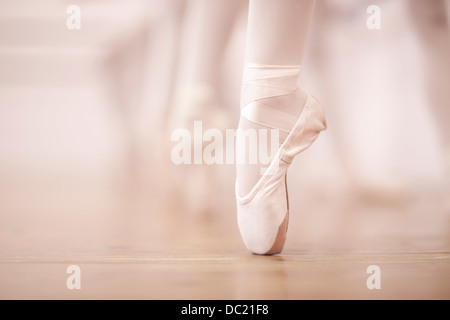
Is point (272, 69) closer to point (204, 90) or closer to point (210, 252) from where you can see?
point (210, 252)

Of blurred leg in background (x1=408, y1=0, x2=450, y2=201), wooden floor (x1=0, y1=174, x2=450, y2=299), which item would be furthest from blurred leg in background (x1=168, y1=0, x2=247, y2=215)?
blurred leg in background (x1=408, y1=0, x2=450, y2=201)

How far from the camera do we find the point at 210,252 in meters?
0.66

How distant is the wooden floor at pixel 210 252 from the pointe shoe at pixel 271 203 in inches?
0.9

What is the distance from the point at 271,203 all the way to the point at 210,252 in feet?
0.29

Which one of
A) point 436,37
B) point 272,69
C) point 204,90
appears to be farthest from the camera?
point 204,90

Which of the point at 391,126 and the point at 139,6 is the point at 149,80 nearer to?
the point at 139,6

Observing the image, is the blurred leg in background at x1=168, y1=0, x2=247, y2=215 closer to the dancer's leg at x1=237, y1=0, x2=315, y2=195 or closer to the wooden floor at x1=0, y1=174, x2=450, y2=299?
the wooden floor at x1=0, y1=174, x2=450, y2=299

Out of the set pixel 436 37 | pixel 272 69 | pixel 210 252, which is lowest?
pixel 210 252

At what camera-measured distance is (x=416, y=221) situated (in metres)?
0.89

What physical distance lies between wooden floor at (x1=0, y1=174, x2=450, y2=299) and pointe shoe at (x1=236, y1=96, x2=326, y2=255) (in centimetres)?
2

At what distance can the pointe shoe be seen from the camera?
0.63m

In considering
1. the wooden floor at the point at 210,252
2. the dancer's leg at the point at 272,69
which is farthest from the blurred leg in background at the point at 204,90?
the dancer's leg at the point at 272,69

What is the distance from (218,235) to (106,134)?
38.7 inches

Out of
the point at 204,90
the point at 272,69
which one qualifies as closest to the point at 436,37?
the point at 204,90
